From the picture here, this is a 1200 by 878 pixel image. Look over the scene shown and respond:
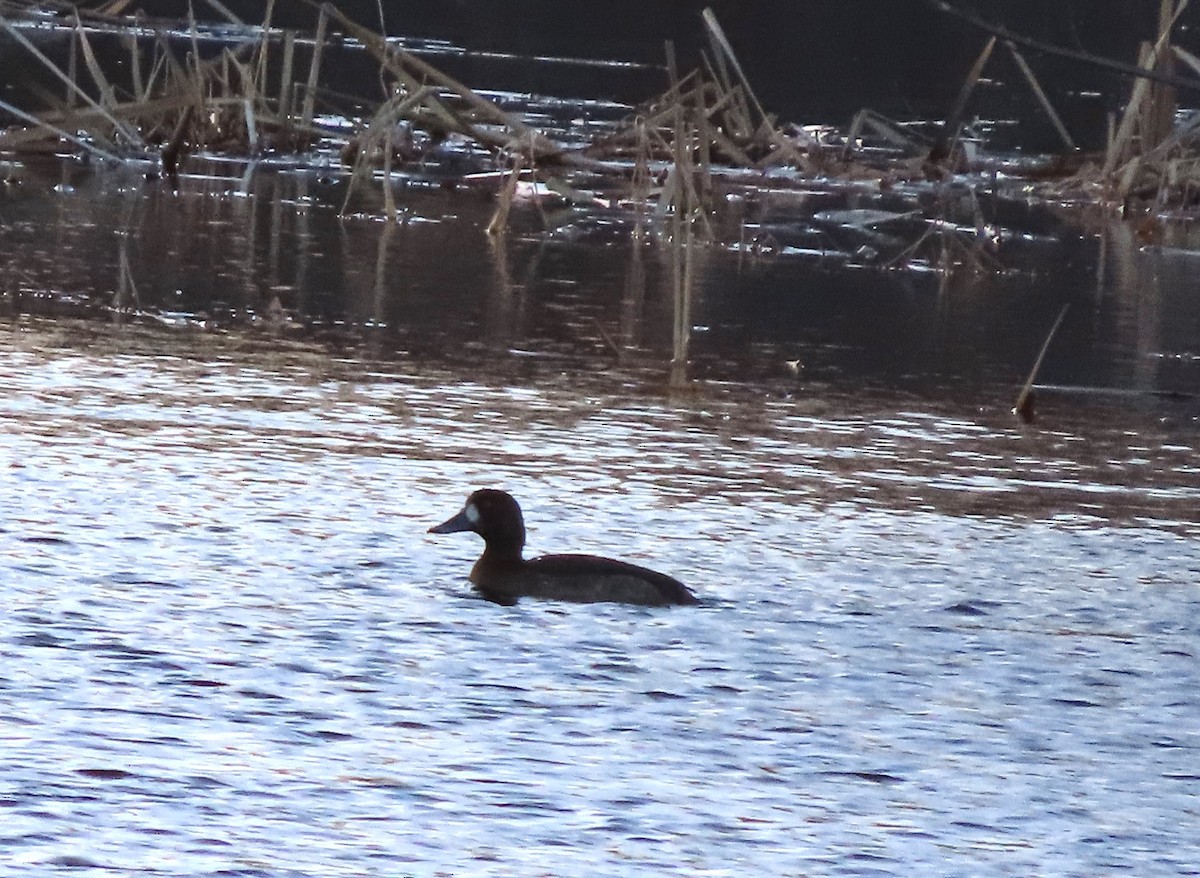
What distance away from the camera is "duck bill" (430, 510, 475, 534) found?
25.5 feet

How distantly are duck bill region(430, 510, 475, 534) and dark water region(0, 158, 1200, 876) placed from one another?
0.35ft

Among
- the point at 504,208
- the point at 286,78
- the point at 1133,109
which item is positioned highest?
the point at 1133,109

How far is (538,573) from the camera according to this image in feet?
24.3

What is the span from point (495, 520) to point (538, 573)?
32cm

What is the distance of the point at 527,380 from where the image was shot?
1110cm

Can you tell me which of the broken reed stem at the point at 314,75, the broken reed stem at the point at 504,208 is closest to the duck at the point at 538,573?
the broken reed stem at the point at 504,208

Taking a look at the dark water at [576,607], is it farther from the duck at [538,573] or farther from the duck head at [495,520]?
the duck head at [495,520]

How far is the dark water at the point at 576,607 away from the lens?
5.48 metres

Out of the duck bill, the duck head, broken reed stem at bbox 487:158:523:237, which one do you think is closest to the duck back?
the duck head

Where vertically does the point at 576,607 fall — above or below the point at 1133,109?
below

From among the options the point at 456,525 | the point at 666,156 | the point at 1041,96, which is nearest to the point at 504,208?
the point at 666,156

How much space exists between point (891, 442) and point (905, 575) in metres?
2.37

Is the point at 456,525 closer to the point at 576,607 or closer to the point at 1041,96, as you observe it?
the point at 576,607

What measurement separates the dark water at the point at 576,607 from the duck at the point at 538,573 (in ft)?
0.24
